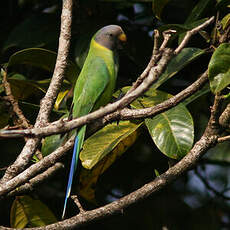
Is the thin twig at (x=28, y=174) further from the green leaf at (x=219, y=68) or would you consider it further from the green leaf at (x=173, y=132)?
the green leaf at (x=219, y=68)

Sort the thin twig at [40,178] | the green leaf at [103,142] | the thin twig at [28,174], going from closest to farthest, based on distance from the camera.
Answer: the thin twig at [28,174] < the thin twig at [40,178] < the green leaf at [103,142]

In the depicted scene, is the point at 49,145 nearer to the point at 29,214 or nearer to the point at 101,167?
the point at 101,167

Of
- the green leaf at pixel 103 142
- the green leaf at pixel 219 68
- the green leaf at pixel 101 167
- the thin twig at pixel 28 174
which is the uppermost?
the green leaf at pixel 219 68

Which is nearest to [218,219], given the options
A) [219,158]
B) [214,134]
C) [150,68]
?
[219,158]

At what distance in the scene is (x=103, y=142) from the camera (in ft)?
6.89

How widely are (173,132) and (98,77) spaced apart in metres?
0.57

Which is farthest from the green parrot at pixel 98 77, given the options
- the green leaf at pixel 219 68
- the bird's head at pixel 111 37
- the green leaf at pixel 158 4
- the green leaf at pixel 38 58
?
the green leaf at pixel 219 68

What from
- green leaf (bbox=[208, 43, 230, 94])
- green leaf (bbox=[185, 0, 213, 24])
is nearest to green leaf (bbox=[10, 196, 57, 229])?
green leaf (bbox=[208, 43, 230, 94])

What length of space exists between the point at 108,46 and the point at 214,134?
100 centimetres

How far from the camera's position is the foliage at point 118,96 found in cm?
226

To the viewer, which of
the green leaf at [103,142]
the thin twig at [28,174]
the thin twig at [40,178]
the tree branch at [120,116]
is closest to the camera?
the tree branch at [120,116]

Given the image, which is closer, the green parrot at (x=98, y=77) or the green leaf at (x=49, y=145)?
the green leaf at (x=49, y=145)

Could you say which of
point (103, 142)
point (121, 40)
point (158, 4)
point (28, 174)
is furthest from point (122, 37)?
point (28, 174)

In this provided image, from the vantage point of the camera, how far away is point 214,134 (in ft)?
5.48
